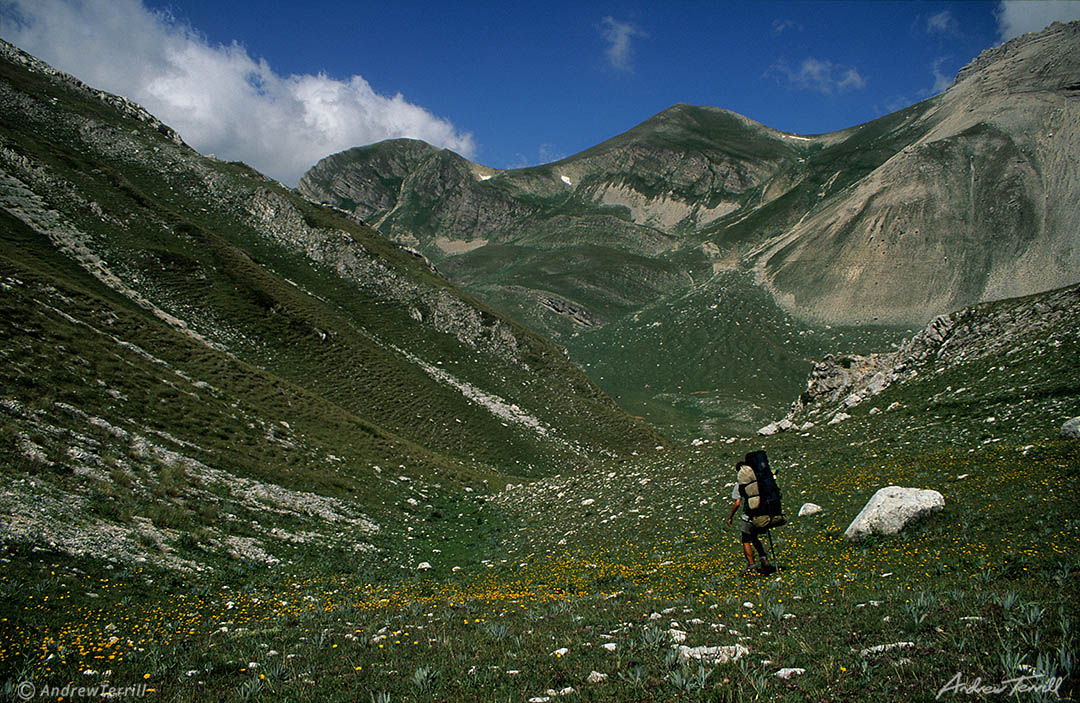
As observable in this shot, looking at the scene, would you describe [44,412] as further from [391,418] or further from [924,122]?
[924,122]

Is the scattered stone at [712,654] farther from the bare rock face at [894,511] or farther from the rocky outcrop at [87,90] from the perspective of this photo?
the rocky outcrop at [87,90]

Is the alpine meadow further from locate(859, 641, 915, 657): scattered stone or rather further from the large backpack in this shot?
the large backpack

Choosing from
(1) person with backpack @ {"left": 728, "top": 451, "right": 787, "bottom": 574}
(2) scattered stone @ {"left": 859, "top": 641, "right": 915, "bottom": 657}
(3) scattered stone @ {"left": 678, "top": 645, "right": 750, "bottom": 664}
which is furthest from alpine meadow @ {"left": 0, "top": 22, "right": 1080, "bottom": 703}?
(1) person with backpack @ {"left": 728, "top": 451, "right": 787, "bottom": 574}

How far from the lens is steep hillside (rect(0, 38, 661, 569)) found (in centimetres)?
1608

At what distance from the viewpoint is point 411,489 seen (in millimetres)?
29062

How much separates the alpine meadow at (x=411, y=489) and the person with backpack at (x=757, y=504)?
0.80 m

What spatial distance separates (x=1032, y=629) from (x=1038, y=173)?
168803mm

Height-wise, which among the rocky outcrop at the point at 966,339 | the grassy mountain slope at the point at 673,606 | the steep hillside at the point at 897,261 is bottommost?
the grassy mountain slope at the point at 673,606

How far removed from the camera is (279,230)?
2488 inches

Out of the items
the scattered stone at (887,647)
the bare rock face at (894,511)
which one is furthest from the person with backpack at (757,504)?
the scattered stone at (887,647)

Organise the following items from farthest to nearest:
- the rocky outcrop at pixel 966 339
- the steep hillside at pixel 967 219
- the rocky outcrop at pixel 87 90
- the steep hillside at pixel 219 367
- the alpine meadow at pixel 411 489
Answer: the steep hillside at pixel 967 219 < the rocky outcrop at pixel 87 90 < the rocky outcrop at pixel 966 339 < the steep hillside at pixel 219 367 < the alpine meadow at pixel 411 489

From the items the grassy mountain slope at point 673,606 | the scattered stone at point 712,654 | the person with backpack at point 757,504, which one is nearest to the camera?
the grassy mountain slope at point 673,606

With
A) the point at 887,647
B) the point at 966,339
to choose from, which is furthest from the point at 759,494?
the point at 966,339

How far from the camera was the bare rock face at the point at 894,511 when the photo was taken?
12219 millimetres
